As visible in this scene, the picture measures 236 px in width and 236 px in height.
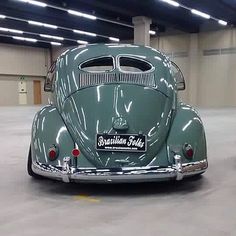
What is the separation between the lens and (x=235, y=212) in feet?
10.1

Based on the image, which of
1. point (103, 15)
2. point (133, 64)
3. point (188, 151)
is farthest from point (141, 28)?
point (188, 151)

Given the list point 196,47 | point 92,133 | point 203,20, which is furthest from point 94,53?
point 196,47

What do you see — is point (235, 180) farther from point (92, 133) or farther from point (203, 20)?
point (203, 20)

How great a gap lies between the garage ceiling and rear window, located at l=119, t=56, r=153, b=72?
1371 centimetres

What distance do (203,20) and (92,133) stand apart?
23.5m

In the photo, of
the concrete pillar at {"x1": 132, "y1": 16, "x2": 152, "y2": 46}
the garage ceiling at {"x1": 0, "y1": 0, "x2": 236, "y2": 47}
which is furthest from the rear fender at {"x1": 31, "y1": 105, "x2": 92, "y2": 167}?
the concrete pillar at {"x1": 132, "y1": 16, "x2": 152, "y2": 46}

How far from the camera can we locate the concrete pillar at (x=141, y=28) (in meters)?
21.6

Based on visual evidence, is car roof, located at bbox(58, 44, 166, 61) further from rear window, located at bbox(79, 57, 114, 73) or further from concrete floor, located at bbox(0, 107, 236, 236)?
concrete floor, located at bbox(0, 107, 236, 236)

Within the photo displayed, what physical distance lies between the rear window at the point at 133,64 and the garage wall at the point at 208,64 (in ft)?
75.1

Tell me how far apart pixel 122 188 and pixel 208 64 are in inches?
976

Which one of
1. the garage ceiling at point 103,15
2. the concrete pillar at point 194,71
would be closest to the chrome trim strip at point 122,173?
the garage ceiling at point 103,15

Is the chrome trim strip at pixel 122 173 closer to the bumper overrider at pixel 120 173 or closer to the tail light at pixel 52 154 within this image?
the bumper overrider at pixel 120 173

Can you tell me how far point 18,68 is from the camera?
3453cm

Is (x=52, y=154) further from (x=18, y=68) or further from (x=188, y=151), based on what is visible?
(x=18, y=68)
